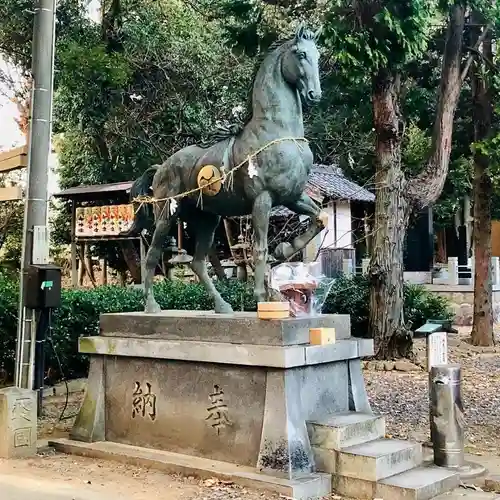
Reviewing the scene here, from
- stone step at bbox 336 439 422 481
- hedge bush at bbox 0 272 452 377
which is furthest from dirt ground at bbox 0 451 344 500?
hedge bush at bbox 0 272 452 377

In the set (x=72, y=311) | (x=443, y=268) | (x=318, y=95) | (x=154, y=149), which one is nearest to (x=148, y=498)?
(x=318, y=95)

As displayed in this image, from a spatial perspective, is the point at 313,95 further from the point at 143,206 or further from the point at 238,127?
the point at 143,206

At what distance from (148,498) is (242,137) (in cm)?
308

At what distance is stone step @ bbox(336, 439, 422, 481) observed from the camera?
499cm

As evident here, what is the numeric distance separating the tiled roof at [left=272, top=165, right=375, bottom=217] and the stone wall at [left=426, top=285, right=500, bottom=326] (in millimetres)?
3632

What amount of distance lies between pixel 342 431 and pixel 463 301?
16.2m

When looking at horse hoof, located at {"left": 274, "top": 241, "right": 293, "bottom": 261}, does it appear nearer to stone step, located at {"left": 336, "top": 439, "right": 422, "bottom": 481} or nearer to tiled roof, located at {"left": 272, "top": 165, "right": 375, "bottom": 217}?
stone step, located at {"left": 336, "top": 439, "right": 422, "bottom": 481}

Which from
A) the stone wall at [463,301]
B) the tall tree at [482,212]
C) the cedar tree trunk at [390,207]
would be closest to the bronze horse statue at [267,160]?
the cedar tree trunk at [390,207]

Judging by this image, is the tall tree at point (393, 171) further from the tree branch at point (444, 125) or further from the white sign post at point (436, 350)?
the white sign post at point (436, 350)

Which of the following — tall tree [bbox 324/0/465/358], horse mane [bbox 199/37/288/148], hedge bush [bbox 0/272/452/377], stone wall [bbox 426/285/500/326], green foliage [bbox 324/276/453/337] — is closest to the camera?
horse mane [bbox 199/37/288/148]

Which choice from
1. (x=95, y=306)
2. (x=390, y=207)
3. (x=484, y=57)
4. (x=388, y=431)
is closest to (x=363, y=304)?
(x=390, y=207)

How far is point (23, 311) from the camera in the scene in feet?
22.8

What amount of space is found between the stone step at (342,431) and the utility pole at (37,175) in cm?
316

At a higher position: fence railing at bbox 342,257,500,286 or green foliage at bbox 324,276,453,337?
fence railing at bbox 342,257,500,286
